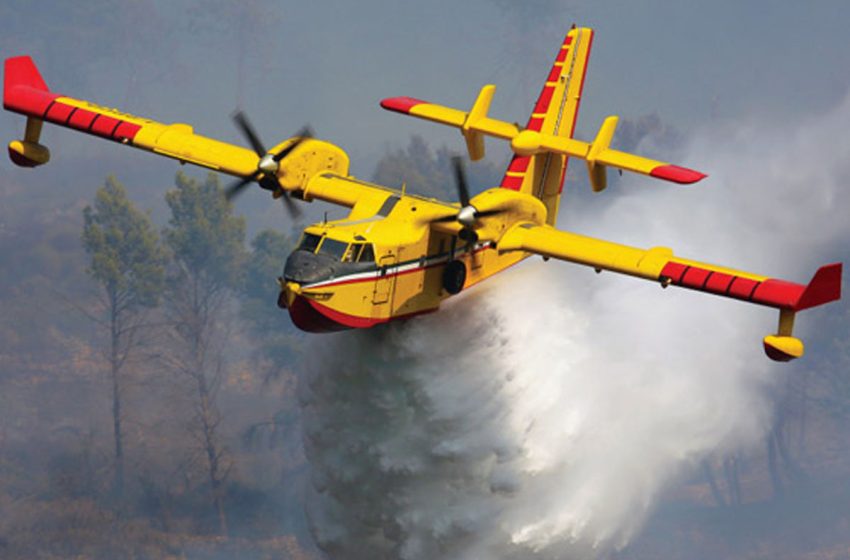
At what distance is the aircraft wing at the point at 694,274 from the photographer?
33.9 metres

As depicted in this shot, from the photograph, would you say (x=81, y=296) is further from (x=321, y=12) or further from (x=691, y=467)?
(x=321, y=12)

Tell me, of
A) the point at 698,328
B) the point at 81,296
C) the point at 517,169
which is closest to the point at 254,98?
the point at 81,296

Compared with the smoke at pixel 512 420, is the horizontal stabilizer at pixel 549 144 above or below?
above

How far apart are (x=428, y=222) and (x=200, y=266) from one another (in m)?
43.3

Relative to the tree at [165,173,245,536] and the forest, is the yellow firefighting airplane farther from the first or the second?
the tree at [165,173,245,536]

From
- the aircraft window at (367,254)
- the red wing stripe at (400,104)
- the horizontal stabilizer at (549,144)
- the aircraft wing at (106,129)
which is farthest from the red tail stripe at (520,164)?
the aircraft window at (367,254)

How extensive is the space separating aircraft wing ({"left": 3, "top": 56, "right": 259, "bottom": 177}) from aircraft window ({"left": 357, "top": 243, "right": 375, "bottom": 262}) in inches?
203

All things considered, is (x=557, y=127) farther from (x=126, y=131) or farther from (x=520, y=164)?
(x=126, y=131)

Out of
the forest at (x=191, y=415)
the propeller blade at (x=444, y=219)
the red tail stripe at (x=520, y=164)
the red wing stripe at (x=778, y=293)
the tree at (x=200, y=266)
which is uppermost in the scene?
the red tail stripe at (x=520, y=164)

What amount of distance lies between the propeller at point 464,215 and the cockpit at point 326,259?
2.07 meters

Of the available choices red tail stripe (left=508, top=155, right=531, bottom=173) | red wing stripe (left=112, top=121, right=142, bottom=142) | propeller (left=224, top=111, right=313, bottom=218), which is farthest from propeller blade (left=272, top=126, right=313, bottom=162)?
red tail stripe (left=508, top=155, right=531, bottom=173)

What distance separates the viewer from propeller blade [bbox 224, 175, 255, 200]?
3828 centimetres

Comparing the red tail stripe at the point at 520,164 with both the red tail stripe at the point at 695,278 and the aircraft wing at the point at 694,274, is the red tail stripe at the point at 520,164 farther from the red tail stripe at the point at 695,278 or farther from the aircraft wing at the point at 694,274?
the red tail stripe at the point at 695,278

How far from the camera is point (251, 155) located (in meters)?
39.7
